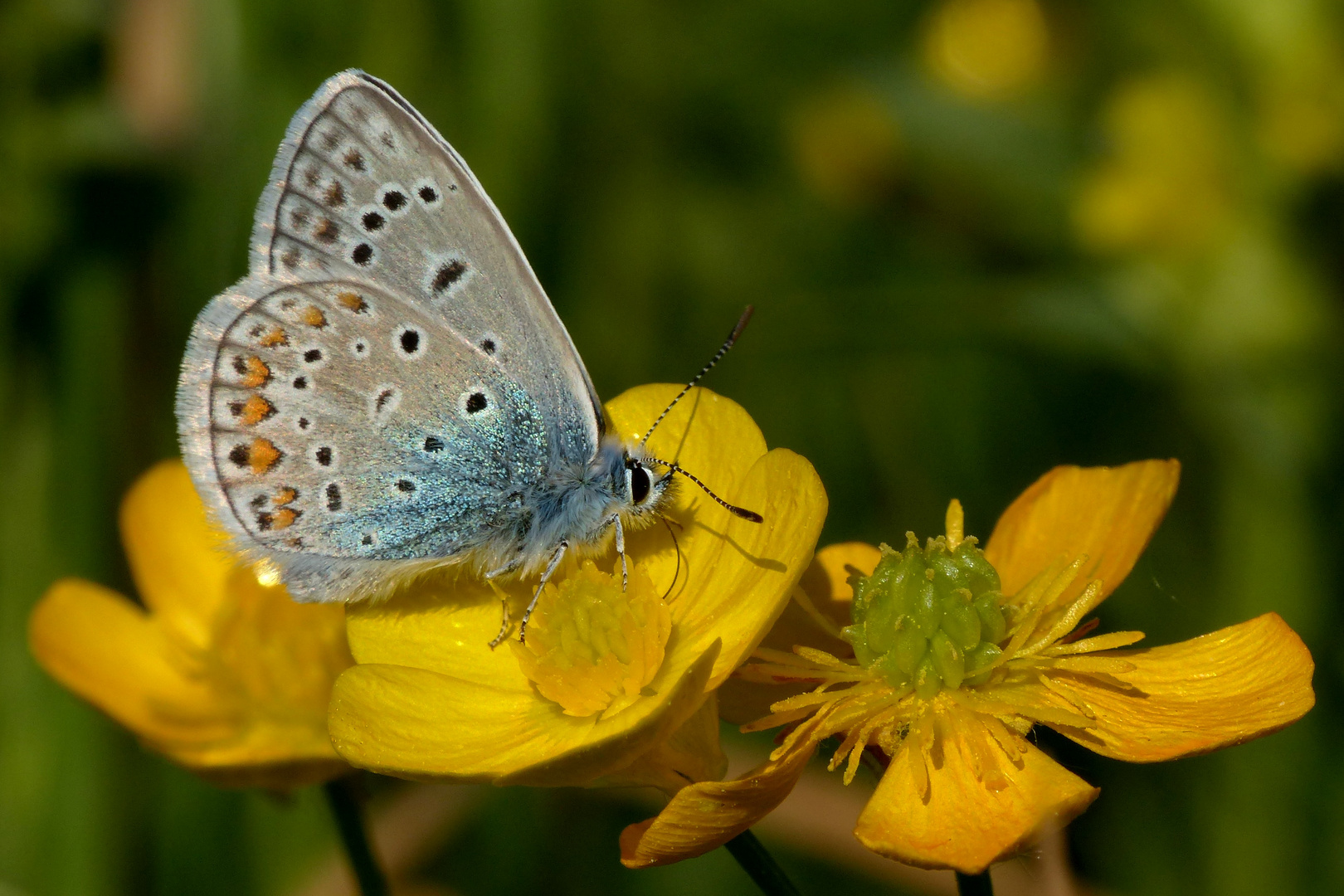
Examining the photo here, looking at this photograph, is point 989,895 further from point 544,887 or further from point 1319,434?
point 1319,434

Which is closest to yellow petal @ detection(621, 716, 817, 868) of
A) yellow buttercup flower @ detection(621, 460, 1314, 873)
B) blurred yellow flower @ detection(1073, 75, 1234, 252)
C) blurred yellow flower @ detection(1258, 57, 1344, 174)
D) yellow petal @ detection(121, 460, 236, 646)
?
yellow buttercup flower @ detection(621, 460, 1314, 873)

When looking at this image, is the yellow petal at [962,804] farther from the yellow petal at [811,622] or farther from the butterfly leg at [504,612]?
the butterfly leg at [504,612]

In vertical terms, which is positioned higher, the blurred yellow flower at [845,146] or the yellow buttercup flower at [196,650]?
the blurred yellow flower at [845,146]

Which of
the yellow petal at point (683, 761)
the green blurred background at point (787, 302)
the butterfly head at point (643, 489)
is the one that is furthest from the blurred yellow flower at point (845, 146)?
the yellow petal at point (683, 761)

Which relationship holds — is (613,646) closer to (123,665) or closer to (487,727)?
(487,727)

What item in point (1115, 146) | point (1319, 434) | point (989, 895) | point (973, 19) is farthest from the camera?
point (973, 19)

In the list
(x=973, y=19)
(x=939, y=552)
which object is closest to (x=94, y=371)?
(x=939, y=552)

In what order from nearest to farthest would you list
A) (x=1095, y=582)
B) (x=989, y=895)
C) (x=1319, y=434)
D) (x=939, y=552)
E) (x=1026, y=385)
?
(x=989, y=895)
(x=1095, y=582)
(x=939, y=552)
(x=1319, y=434)
(x=1026, y=385)
